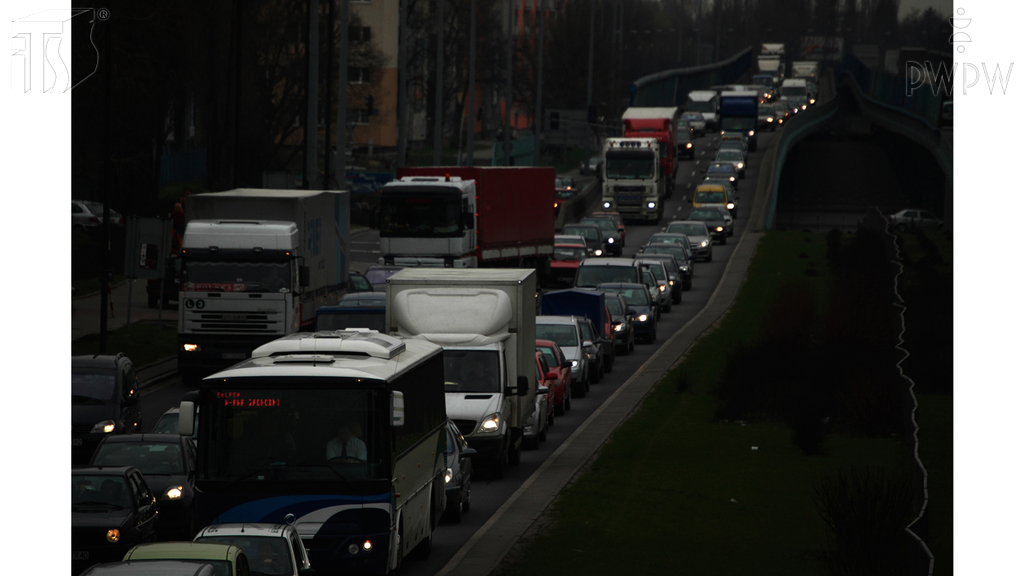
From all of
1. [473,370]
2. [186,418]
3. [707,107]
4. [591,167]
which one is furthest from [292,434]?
[707,107]

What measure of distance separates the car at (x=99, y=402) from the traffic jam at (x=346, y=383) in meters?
0.03

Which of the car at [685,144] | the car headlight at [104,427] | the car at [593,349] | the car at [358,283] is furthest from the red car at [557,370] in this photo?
the car at [685,144]

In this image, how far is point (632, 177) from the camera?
2822 inches

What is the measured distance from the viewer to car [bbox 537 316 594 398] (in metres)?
30.9

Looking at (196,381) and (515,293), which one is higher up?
(515,293)

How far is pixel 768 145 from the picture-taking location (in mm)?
109062

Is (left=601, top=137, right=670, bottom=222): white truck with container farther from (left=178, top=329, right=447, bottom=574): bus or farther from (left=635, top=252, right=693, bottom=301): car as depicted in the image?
(left=178, top=329, right=447, bottom=574): bus

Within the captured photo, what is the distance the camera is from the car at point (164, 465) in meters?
18.0

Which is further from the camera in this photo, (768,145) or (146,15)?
(768,145)

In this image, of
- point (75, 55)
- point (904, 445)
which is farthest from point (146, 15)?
point (904, 445)

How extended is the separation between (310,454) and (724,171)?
75253 millimetres

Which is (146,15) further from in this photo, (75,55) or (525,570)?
(525,570)

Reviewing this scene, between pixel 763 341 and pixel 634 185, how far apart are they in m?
37.9

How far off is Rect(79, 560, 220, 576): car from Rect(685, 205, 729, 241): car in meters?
59.2
